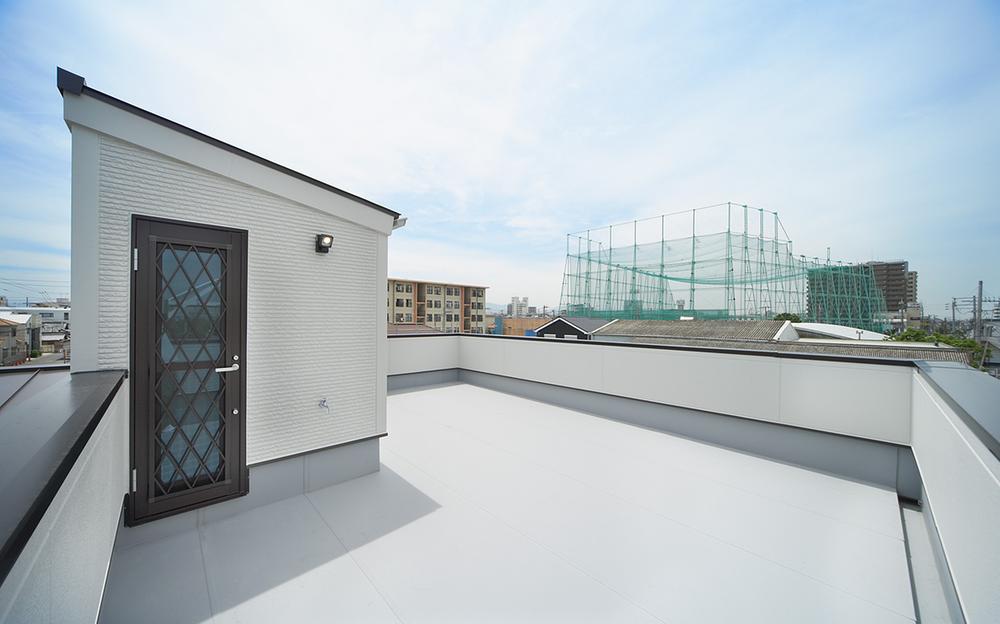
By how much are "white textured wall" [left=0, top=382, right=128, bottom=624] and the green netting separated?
603 inches

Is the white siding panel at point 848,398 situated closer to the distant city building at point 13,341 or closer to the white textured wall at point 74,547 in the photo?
the white textured wall at point 74,547

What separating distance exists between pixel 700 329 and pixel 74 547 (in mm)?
13736

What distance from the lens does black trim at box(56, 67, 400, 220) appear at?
192 centimetres

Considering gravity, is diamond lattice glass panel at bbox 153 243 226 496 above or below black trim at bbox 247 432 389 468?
above

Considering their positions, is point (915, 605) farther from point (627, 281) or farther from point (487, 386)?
point (627, 281)

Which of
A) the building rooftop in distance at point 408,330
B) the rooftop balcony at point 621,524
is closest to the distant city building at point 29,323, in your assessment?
the rooftop balcony at point 621,524

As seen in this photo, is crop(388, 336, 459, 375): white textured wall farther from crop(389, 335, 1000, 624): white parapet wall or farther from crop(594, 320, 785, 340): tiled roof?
crop(594, 320, 785, 340): tiled roof

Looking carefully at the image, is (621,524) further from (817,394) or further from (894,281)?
(894,281)

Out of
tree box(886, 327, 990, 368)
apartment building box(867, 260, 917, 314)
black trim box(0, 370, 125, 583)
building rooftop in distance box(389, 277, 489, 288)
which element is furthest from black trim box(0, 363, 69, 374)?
building rooftop in distance box(389, 277, 489, 288)

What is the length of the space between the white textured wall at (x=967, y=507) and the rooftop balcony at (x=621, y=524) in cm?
1

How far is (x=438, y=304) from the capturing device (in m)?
38.6

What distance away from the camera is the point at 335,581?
1842mm

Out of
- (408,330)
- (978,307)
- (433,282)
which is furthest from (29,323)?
(433,282)

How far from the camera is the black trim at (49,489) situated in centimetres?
48
